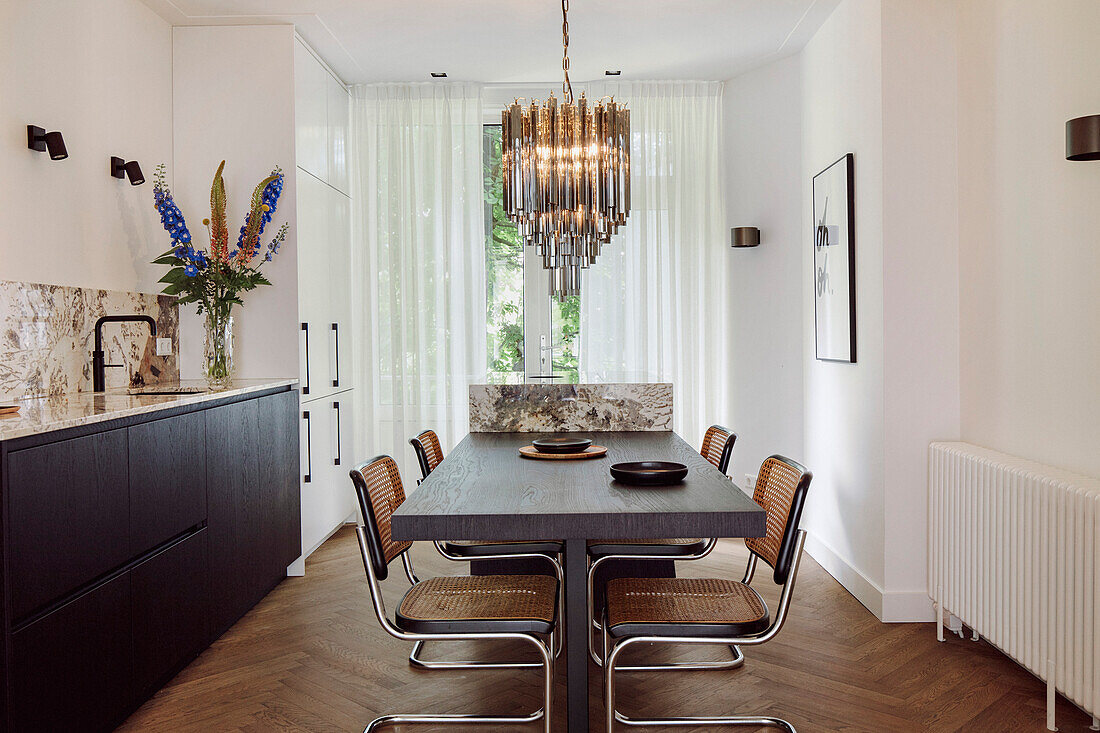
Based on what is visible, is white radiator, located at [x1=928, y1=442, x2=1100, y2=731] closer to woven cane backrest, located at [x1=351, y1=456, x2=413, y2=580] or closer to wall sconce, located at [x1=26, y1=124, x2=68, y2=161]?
woven cane backrest, located at [x1=351, y1=456, x2=413, y2=580]

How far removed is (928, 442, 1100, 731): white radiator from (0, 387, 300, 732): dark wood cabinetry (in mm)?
2739

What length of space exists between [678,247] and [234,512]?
3.18 meters

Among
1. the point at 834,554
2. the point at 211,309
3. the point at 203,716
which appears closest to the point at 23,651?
the point at 203,716

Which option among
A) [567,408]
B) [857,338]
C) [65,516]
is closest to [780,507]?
[567,408]

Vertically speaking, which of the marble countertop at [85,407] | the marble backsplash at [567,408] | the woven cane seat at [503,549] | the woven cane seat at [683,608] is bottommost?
the woven cane seat at [683,608]

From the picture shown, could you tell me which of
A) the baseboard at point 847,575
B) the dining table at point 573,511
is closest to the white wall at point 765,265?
the baseboard at point 847,575

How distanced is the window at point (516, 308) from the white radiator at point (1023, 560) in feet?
8.97

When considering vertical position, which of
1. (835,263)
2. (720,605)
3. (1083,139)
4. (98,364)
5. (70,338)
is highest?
(1083,139)

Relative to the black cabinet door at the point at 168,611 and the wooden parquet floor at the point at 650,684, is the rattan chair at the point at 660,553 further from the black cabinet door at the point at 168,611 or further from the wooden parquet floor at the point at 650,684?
the black cabinet door at the point at 168,611

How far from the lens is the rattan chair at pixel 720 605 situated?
2102 millimetres

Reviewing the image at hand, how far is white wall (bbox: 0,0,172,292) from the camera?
3.01m

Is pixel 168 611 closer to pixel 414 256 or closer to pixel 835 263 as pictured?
pixel 414 256

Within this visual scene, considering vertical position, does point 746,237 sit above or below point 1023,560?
above

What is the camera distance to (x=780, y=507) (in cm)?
237
